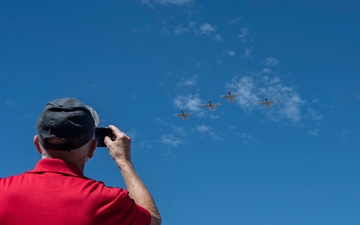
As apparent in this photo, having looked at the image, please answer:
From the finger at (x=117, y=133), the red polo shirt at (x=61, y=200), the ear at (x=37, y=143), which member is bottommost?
the red polo shirt at (x=61, y=200)

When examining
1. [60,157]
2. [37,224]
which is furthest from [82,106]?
[37,224]

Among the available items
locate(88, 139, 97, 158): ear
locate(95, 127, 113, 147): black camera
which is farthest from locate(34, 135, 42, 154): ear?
locate(95, 127, 113, 147): black camera

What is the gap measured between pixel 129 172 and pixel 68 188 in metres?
0.62

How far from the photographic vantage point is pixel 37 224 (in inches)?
159

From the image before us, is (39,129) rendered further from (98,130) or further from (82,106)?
(98,130)

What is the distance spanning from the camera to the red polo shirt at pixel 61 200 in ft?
13.4

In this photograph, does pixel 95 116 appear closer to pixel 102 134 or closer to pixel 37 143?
pixel 102 134

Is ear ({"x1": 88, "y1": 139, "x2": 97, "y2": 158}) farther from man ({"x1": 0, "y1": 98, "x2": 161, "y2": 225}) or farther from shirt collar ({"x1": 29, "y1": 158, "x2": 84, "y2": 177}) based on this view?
shirt collar ({"x1": 29, "y1": 158, "x2": 84, "y2": 177})

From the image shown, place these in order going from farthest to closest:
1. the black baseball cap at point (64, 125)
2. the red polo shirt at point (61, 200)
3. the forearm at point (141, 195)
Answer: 1. the forearm at point (141, 195)
2. the black baseball cap at point (64, 125)
3. the red polo shirt at point (61, 200)

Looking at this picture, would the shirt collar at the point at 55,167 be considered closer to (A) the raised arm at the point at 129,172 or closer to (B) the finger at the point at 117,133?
(A) the raised arm at the point at 129,172

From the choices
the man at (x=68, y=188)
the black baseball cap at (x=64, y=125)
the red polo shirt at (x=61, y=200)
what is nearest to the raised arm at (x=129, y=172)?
the man at (x=68, y=188)

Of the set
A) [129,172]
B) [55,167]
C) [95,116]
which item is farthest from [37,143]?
[129,172]

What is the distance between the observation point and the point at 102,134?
4977mm

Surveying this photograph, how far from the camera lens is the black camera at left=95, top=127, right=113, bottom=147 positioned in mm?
4949
